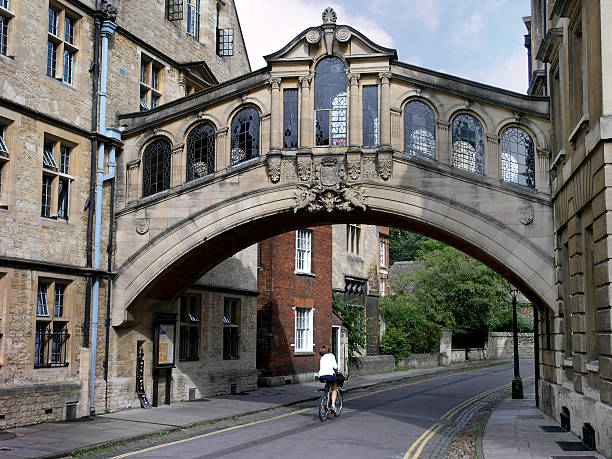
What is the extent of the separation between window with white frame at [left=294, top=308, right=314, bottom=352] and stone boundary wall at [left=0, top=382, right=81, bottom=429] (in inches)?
559

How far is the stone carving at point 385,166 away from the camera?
1878 centimetres

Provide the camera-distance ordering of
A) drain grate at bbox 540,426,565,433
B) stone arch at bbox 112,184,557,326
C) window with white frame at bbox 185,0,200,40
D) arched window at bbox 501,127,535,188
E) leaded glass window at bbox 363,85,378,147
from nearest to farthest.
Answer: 1. drain grate at bbox 540,426,565,433
2. stone arch at bbox 112,184,557,326
3. arched window at bbox 501,127,535,188
4. leaded glass window at bbox 363,85,378,147
5. window with white frame at bbox 185,0,200,40

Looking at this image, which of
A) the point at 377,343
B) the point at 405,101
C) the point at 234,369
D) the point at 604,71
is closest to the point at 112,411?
the point at 234,369

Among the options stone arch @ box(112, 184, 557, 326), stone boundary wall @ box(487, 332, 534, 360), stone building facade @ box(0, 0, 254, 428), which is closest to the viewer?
stone building facade @ box(0, 0, 254, 428)

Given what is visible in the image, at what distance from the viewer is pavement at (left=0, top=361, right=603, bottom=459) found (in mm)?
12859

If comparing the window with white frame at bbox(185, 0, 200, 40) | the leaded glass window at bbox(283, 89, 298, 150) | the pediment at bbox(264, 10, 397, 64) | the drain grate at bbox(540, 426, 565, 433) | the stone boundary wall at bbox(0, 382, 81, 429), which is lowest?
the drain grate at bbox(540, 426, 565, 433)

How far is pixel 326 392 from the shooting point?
18047 mm

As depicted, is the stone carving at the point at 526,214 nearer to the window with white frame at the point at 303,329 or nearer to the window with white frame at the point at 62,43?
the window with white frame at the point at 62,43

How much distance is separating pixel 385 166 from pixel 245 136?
3.84 meters

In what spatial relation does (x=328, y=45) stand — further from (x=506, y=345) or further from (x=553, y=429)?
(x=506, y=345)

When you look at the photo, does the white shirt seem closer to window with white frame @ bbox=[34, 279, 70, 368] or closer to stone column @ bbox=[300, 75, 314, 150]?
stone column @ bbox=[300, 75, 314, 150]

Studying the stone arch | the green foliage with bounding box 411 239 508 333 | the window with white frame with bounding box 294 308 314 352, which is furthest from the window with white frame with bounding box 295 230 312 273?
the green foliage with bounding box 411 239 508 333

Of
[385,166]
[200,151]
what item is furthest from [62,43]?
[385,166]

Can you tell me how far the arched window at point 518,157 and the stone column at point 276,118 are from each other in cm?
563
